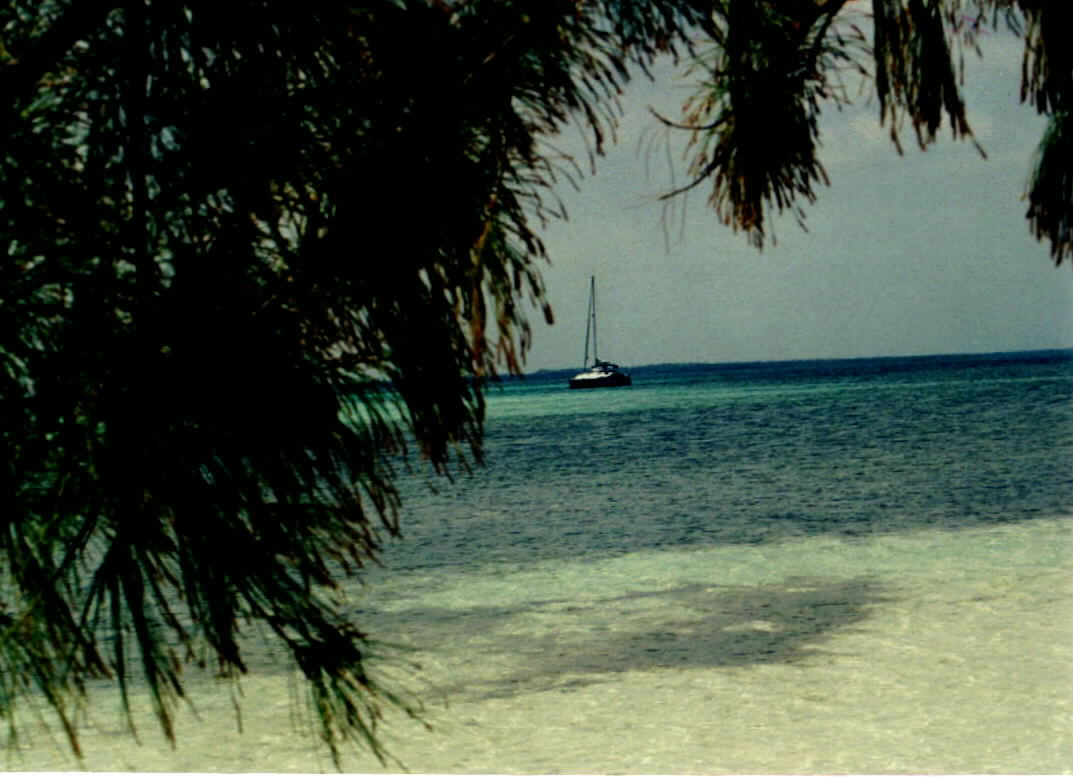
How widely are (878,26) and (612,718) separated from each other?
3911 mm

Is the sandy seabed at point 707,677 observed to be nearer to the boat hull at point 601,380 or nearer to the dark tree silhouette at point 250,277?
the dark tree silhouette at point 250,277

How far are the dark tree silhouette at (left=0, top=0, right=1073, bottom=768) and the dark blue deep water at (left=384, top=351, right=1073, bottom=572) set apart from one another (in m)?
0.17

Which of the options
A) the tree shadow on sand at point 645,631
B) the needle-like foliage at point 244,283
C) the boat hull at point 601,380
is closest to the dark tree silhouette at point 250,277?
the needle-like foliage at point 244,283

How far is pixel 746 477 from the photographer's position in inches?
577

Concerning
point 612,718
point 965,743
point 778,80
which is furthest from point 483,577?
point 778,80

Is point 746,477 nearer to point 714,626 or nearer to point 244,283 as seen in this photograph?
point 714,626

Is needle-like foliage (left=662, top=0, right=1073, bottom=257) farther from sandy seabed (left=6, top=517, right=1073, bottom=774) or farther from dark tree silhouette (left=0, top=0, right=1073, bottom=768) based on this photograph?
sandy seabed (left=6, top=517, right=1073, bottom=774)

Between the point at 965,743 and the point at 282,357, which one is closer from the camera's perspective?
the point at 282,357

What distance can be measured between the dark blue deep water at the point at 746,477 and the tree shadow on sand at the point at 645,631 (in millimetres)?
1788

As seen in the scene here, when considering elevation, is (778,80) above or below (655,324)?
above

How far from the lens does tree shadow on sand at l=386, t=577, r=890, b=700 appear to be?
5.40 m

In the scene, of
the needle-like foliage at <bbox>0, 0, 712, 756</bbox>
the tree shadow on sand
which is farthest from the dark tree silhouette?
the tree shadow on sand

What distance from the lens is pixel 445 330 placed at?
1050 millimetres

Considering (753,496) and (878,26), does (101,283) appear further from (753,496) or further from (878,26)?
(753,496)
